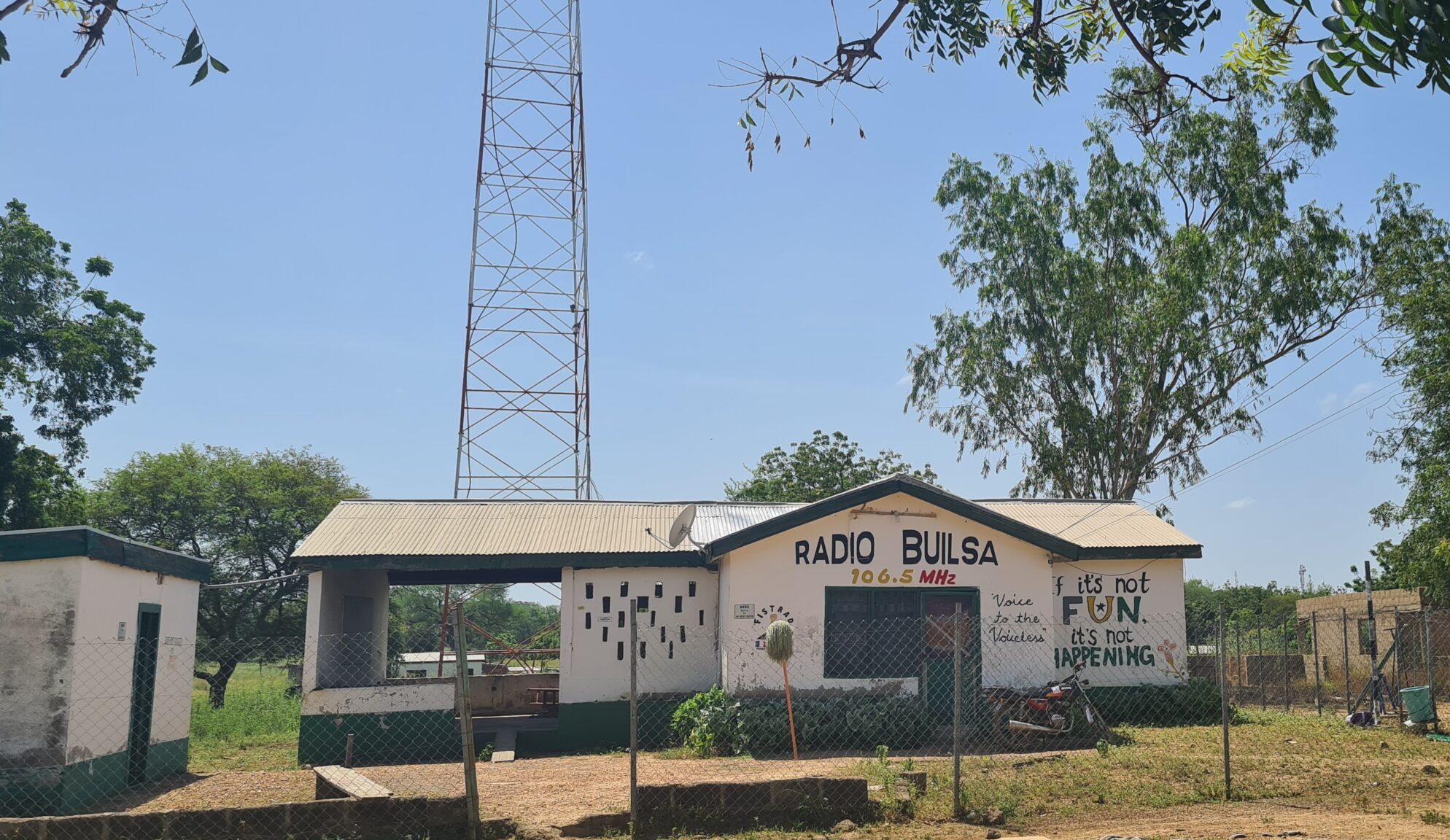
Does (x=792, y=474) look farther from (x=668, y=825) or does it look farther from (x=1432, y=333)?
(x=668, y=825)

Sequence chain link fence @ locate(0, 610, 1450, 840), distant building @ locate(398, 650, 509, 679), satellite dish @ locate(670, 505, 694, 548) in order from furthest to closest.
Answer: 1. distant building @ locate(398, 650, 509, 679)
2. satellite dish @ locate(670, 505, 694, 548)
3. chain link fence @ locate(0, 610, 1450, 840)

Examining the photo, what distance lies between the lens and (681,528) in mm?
18781

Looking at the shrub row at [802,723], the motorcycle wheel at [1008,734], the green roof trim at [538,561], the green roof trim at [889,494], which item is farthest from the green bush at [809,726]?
the green roof trim at [538,561]

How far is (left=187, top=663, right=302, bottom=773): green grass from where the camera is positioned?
55.6ft

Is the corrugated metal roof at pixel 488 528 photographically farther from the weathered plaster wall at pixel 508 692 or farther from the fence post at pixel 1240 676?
the fence post at pixel 1240 676

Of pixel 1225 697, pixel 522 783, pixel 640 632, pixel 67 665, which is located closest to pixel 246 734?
pixel 640 632

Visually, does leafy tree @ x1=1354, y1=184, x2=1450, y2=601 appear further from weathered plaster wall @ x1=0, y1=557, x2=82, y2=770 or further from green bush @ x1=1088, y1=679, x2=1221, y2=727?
weathered plaster wall @ x1=0, y1=557, x2=82, y2=770

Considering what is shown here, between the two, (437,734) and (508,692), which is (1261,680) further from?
(437,734)

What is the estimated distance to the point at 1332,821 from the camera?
10070 mm

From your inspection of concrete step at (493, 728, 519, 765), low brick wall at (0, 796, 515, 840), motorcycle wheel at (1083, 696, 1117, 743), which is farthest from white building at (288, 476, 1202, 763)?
low brick wall at (0, 796, 515, 840)

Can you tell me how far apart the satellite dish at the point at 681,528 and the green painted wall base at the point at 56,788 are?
28.8 ft

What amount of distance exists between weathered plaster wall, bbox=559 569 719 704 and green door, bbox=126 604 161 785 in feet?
21.1

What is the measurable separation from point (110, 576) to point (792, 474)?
35.1 meters

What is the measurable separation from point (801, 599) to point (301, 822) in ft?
31.9
